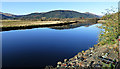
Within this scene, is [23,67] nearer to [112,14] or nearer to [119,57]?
[119,57]

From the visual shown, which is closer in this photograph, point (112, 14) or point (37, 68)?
point (37, 68)

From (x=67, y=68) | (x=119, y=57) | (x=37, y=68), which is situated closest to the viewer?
(x=119, y=57)

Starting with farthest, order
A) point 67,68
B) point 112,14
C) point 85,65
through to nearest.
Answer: point 112,14, point 67,68, point 85,65

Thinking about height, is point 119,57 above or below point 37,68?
above

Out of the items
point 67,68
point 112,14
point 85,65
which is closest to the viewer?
point 85,65

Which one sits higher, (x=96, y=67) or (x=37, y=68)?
(x=96, y=67)

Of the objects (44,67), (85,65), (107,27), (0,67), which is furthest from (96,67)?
(0,67)

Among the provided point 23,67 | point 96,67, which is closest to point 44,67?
point 23,67

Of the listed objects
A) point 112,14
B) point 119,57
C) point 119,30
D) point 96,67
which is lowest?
point 96,67

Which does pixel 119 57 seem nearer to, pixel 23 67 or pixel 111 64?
pixel 111 64
